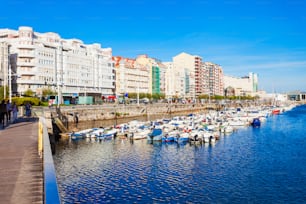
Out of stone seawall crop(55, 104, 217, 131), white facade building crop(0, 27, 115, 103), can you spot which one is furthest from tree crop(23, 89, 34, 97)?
stone seawall crop(55, 104, 217, 131)

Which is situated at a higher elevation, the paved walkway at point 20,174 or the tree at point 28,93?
the tree at point 28,93

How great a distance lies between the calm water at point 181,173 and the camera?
72.2 feet

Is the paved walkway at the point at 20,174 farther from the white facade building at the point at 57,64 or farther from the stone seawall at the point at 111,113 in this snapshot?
the white facade building at the point at 57,64

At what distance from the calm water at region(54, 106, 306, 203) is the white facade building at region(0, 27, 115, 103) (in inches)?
1638

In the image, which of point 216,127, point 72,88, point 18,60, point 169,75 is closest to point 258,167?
point 216,127

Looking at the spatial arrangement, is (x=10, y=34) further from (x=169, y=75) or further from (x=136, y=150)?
(x=169, y=75)

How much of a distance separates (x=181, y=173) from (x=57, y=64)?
7708cm

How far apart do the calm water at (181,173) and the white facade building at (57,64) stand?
137ft

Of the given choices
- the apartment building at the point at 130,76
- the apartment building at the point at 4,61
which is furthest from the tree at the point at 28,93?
the apartment building at the point at 130,76

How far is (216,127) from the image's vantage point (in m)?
60.2

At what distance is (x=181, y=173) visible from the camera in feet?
92.1

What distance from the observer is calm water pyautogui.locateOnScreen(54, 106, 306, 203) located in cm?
2200

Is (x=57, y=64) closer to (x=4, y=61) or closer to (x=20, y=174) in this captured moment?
(x=4, y=61)

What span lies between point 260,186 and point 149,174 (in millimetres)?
8457
